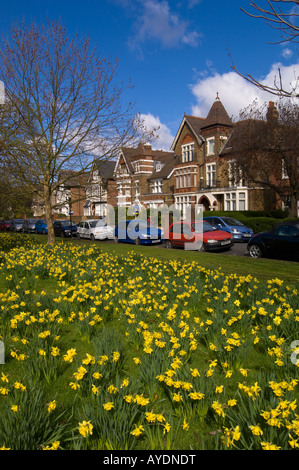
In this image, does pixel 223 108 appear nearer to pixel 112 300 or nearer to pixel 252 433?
pixel 112 300

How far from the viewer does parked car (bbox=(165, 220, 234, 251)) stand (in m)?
16.9

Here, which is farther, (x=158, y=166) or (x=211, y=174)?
(x=158, y=166)

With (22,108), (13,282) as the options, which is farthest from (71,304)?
(22,108)

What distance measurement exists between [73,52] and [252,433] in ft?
53.4

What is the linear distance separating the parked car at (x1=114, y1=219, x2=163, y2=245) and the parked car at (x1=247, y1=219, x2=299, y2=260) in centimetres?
844

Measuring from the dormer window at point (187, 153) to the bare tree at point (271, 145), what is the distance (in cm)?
1400

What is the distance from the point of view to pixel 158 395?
331 centimetres

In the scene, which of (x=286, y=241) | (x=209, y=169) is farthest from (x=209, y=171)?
(x=286, y=241)

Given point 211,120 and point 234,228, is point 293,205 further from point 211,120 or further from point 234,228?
point 211,120

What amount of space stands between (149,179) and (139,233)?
30.6 metres

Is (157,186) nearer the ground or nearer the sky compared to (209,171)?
nearer the ground

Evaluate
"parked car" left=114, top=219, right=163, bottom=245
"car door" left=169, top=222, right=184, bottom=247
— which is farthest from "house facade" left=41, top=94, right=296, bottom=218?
"car door" left=169, top=222, right=184, bottom=247

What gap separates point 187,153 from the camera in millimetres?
44156

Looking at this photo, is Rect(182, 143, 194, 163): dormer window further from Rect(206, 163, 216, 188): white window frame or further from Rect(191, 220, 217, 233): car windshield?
Rect(191, 220, 217, 233): car windshield
